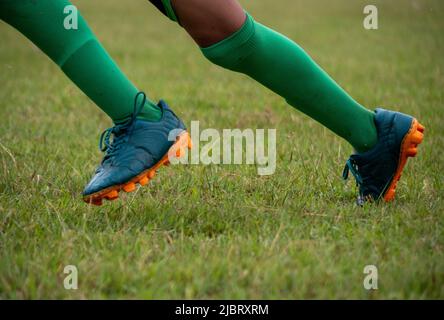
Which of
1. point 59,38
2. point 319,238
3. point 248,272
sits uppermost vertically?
point 59,38

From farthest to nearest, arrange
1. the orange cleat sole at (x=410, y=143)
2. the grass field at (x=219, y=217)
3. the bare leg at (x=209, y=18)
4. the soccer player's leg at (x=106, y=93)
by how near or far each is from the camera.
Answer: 1. the orange cleat sole at (x=410, y=143)
2. the soccer player's leg at (x=106, y=93)
3. the bare leg at (x=209, y=18)
4. the grass field at (x=219, y=217)

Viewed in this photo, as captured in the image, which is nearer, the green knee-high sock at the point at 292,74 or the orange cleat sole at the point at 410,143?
the green knee-high sock at the point at 292,74

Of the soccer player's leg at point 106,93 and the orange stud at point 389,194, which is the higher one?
the soccer player's leg at point 106,93

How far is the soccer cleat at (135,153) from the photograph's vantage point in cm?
199

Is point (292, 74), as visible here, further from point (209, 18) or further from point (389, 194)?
point (389, 194)

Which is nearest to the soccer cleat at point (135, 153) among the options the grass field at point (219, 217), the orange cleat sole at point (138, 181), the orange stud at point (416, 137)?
the orange cleat sole at point (138, 181)

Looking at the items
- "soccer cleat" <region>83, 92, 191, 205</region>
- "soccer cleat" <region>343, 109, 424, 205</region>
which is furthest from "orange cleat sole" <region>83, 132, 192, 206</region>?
"soccer cleat" <region>343, 109, 424, 205</region>

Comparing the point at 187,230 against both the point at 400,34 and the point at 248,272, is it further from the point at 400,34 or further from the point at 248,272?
the point at 400,34

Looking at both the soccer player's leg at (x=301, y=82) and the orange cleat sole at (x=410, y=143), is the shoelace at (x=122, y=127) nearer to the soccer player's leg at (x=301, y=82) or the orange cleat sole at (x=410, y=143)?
the soccer player's leg at (x=301, y=82)

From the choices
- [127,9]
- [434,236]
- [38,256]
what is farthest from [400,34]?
[38,256]

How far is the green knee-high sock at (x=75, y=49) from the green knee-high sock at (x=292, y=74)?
31 cm

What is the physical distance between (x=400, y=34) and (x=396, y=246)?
5928 millimetres

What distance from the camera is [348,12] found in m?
9.98

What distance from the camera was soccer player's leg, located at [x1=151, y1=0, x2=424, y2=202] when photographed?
6.37 ft
